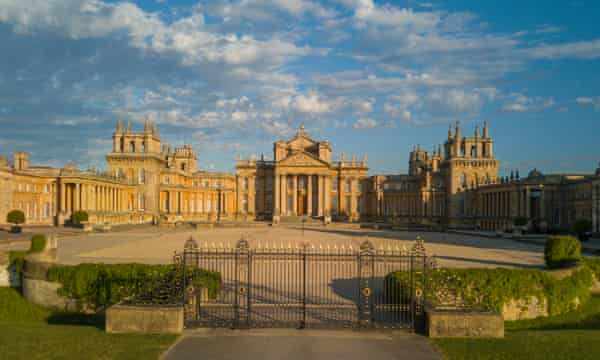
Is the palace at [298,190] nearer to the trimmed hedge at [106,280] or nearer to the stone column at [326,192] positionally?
the stone column at [326,192]

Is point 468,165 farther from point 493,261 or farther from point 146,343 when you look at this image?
point 146,343

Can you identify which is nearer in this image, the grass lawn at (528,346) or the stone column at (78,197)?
the grass lawn at (528,346)

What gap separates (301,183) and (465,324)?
8466 cm

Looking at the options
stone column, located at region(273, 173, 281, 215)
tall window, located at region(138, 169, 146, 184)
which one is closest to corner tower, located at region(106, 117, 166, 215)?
tall window, located at region(138, 169, 146, 184)

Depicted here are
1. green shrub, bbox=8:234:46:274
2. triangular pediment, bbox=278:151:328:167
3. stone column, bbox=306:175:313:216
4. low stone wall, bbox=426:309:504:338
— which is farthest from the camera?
stone column, bbox=306:175:313:216

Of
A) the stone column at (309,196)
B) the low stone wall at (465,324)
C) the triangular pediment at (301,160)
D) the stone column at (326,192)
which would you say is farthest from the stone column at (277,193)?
the low stone wall at (465,324)

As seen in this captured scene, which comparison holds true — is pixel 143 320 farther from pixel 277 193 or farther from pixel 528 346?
pixel 277 193

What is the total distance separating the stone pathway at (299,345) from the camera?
1106 centimetres

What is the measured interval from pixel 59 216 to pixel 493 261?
2120 inches

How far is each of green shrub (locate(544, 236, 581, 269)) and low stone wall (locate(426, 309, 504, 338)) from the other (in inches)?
443

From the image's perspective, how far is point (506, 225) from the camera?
67.3 m

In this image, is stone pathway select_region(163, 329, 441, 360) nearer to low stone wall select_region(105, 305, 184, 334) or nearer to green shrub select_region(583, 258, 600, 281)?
low stone wall select_region(105, 305, 184, 334)

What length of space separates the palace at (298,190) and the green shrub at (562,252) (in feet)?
122

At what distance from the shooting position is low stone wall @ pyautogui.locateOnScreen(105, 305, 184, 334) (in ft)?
41.6
